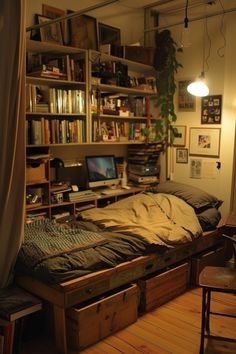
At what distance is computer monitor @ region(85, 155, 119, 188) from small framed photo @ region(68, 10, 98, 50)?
4.02 ft

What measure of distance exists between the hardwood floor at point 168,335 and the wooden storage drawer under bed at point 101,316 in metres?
0.05

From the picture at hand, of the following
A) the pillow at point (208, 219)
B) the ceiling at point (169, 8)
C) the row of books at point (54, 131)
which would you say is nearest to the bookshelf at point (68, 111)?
the row of books at point (54, 131)

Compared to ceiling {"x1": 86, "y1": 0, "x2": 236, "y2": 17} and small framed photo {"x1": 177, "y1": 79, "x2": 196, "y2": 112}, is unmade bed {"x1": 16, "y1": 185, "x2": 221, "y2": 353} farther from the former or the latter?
ceiling {"x1": 86, "y1": 0, "x2": 236, "y2": 17}

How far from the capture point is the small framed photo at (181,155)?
4.43 metres

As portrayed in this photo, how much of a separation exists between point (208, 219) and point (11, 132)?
7.05 feet

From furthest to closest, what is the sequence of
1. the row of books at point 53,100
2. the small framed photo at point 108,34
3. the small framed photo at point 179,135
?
the small framed photo at point 179,135, the small framed photo at point 108,34, the row of books at point 53,100

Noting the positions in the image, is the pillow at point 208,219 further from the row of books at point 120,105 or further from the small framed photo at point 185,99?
the row of books at point 120,105

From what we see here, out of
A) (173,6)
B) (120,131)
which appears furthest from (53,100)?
(173,6)

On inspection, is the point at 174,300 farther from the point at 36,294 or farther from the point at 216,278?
the point at 36,294

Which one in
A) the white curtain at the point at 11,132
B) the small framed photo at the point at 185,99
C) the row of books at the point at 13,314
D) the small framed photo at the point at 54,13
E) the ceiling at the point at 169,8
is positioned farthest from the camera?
the small framed photo at the point at 185,99

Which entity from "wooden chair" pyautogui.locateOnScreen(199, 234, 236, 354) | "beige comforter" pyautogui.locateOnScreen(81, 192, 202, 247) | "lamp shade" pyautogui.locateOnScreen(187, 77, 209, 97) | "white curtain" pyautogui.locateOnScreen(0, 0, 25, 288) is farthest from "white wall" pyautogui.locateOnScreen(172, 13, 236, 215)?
"white curtain" pyautogui.locateOnScreen(0, 0, 25, 288)

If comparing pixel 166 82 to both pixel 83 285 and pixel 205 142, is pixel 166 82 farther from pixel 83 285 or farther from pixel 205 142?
pixel 83 285

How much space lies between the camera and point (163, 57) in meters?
4.33

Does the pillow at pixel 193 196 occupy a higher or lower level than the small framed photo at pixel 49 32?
lower
